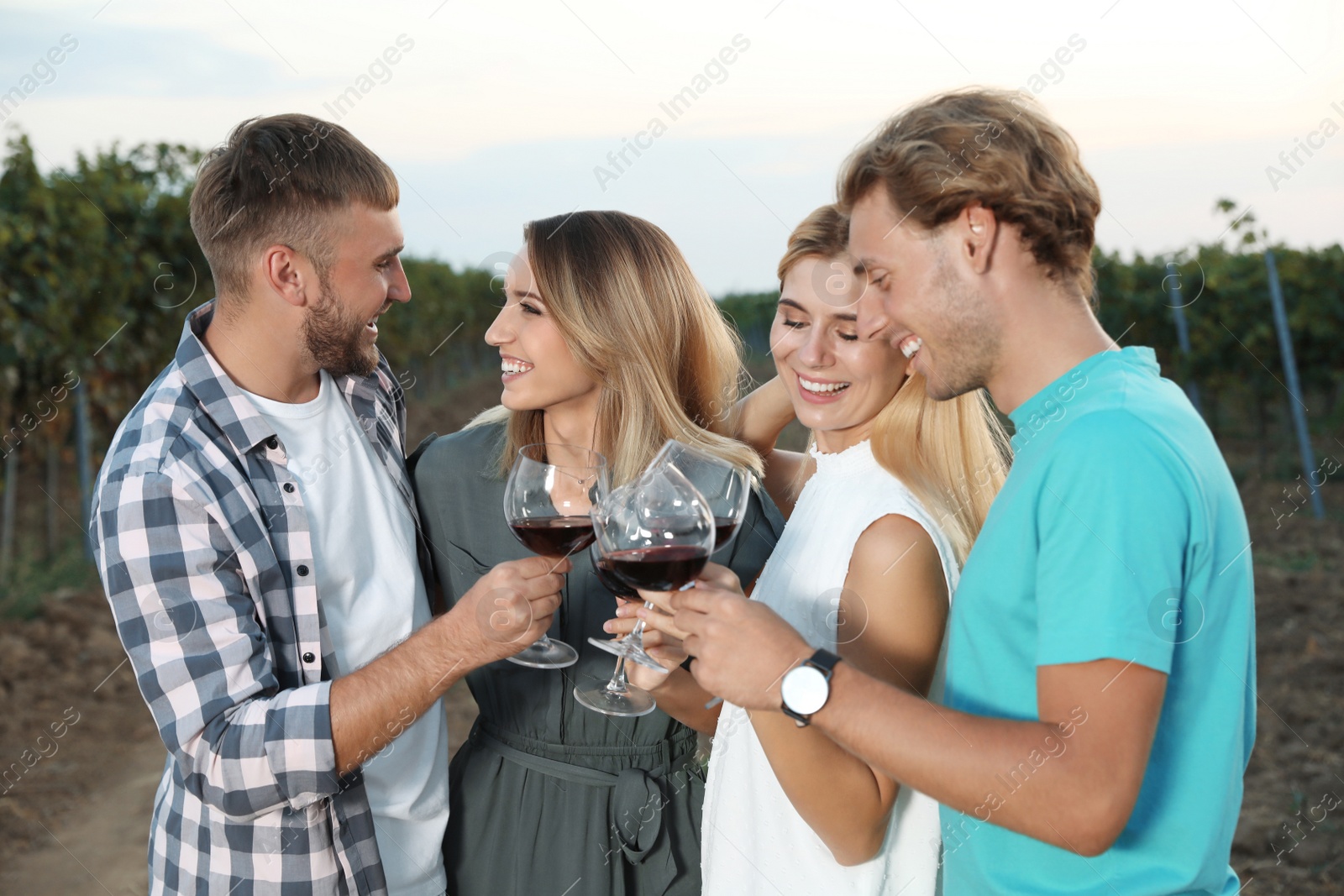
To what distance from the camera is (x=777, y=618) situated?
1.61 meters

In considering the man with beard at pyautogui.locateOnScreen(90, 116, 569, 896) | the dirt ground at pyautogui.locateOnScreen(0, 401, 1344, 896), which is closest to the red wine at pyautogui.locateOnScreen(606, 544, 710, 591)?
the man with beard at pyautogui.locateOnScreen(90, 116, 569, 896)

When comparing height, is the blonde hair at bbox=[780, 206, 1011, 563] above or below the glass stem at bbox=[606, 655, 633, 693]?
above

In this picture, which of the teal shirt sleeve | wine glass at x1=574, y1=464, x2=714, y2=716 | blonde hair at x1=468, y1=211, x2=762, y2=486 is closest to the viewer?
the teal shirt sleeve

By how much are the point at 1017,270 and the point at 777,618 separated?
0.66 meters

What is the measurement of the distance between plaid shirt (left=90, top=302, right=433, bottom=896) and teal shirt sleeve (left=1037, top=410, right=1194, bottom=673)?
52.8 inches

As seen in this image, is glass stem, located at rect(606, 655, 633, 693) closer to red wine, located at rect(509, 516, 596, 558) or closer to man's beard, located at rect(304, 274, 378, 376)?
red wine, located at rect(509, 516, 596, 558)

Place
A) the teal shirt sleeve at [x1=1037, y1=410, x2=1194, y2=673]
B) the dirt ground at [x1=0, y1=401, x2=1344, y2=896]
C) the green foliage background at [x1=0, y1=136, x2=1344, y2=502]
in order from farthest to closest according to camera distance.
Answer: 1. the green foliage background at [x1=0, y1=136, x2=1344, y2=502]
2. the dirt ground at [x1=0, y1=401, x2=1344, y2=896]
3. the teal shirt sleeve at [x1=1037, y1=410, x2=1194, y2=673]

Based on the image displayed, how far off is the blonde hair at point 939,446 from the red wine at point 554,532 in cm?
64

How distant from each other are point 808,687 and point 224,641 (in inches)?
45.3

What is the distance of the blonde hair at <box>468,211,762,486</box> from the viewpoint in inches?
103

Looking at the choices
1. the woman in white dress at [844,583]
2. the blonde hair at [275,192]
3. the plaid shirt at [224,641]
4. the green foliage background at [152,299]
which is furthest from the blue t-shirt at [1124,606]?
the green foliage background at [152,299]

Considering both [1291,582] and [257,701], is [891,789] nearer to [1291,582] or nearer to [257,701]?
[257,701]

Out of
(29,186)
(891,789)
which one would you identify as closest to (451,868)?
(891,789)

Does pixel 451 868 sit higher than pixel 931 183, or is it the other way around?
pixel 931 183
